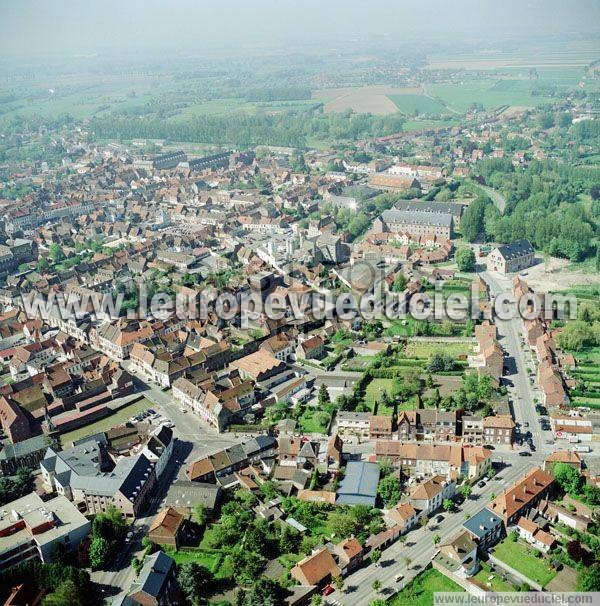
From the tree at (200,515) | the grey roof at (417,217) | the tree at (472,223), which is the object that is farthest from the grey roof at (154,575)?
the tree at (472,223)

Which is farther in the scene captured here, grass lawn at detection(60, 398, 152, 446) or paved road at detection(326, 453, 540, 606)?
grass lawn at detection(60, 398, 152, 446)

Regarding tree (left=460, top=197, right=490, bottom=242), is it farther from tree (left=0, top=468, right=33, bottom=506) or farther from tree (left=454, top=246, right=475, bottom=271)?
tree (left=0, top=468, right=33, bottom=506)

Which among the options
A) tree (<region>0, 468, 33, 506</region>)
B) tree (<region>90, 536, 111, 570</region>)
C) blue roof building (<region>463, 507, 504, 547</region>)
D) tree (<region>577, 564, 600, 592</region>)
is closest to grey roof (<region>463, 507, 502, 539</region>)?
blue roof building (<region>463, 507, 504, 547</region>)

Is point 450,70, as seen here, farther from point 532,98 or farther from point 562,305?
point 562,305

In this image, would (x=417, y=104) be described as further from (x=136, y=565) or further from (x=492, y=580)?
(x=136, y=565)

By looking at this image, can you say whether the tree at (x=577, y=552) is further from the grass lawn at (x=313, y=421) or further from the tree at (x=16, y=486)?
the tree at (x=16, y=486)
